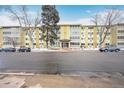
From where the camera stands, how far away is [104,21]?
5.63m

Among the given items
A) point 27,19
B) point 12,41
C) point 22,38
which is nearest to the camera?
point 12,41

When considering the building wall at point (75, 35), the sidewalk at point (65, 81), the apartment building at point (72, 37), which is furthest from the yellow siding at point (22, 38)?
the sidewalk at point (65, 81)

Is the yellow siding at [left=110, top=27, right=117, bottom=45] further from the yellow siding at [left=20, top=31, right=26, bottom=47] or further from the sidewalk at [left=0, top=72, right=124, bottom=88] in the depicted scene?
the yellow siding at [left=20, top=31, right=26, bottom=47]

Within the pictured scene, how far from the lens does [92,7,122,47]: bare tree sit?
5290 millimetres

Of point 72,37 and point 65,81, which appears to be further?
point 72,37

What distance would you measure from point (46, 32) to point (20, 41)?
1.04 metres

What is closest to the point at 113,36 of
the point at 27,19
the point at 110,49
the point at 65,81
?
the point at 110,49

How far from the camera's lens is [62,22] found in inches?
213

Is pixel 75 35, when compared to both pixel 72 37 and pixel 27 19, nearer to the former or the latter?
pixel 72 37

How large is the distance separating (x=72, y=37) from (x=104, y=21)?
3.60 feet

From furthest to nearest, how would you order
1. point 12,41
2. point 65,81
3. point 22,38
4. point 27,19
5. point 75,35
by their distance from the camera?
1. point 27,19
2. point 22,38
3. point 12,41
4. point 75,35
5. point 65,81
